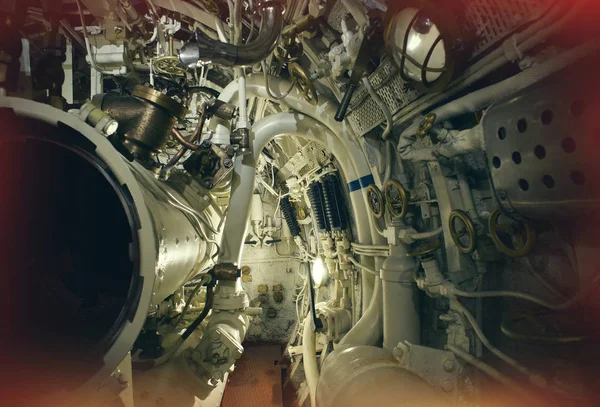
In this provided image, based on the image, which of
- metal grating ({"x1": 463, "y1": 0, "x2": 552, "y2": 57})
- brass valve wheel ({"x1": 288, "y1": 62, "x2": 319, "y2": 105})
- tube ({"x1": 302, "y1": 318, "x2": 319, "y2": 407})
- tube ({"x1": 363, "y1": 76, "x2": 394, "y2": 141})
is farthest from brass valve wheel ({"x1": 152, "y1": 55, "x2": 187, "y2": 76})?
tube ({"x1": 302, "y1": 318, "x2": 319, "y2": 407})

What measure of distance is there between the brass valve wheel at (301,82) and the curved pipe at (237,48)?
20cm

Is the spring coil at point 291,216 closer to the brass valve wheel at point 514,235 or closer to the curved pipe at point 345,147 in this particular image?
the curved pipe at point 345,147

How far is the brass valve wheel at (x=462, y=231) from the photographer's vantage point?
116cm

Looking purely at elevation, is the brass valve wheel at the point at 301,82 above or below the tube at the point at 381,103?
above

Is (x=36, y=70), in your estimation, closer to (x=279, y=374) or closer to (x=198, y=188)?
(x=198, y=188)

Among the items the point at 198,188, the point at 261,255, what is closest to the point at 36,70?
the point at 198,188

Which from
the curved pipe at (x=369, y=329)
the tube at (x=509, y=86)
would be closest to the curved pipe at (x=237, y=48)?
the tube at (x=509, y=86)

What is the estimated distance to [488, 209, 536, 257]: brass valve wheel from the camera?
991 mm

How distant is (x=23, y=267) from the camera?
46.6 inches

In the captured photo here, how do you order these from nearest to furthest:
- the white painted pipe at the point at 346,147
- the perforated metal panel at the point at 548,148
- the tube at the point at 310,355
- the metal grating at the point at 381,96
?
the perforated metal panel at the point at 548,148 → the metal grating at the point at 381,96 → the white painted pipe at the point at 346,147 → the tube at the point at 310,355

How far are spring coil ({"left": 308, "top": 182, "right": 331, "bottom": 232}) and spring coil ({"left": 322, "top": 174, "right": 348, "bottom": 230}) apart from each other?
6cm

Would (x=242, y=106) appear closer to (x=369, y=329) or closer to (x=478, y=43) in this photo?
(x=478, y=43)

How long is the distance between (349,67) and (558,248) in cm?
113

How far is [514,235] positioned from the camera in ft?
3.49
